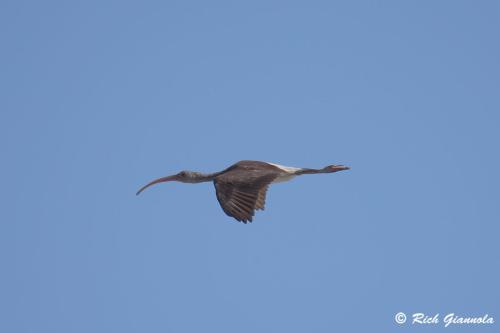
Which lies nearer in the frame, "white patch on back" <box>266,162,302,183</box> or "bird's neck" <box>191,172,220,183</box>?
"white patch on back" <box>266,162,302,183</box>

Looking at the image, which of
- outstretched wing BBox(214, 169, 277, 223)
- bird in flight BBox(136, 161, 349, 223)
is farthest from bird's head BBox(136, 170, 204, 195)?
outstretched wing BBox(214, 169, 277, 223)

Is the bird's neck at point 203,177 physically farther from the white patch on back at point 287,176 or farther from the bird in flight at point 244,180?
the white patch on back at point 287,176

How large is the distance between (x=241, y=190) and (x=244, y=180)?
21.8 inches

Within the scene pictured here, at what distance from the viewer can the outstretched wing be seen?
25672 mm

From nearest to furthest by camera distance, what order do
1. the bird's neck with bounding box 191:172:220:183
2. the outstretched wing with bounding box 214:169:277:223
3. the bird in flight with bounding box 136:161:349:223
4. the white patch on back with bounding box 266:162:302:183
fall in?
the outstretched wing with bounding box 214:169:277:223
the bird in flight with bounding box 136:161:349:223
the white patch on back with bounding box 266:162:302:183
the bird's neck with bounding box 191:172:220:183

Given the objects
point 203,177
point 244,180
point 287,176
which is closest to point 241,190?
point 244,180

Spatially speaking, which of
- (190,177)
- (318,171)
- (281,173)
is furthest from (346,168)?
(190,177)

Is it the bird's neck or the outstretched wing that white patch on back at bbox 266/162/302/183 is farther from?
the bird's neck

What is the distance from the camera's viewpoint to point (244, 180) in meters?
26.8

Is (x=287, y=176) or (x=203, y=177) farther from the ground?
(x=203, y=177)

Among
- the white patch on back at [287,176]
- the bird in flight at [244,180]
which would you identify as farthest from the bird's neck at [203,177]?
the white patch on back at [287,176]

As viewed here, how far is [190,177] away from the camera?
3011cm

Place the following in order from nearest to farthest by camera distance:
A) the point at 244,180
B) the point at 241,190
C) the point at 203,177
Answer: the point at 241,190
the point at 244,180
the point at 203,177

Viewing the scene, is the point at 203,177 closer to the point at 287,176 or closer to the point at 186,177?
the point at 186,177
